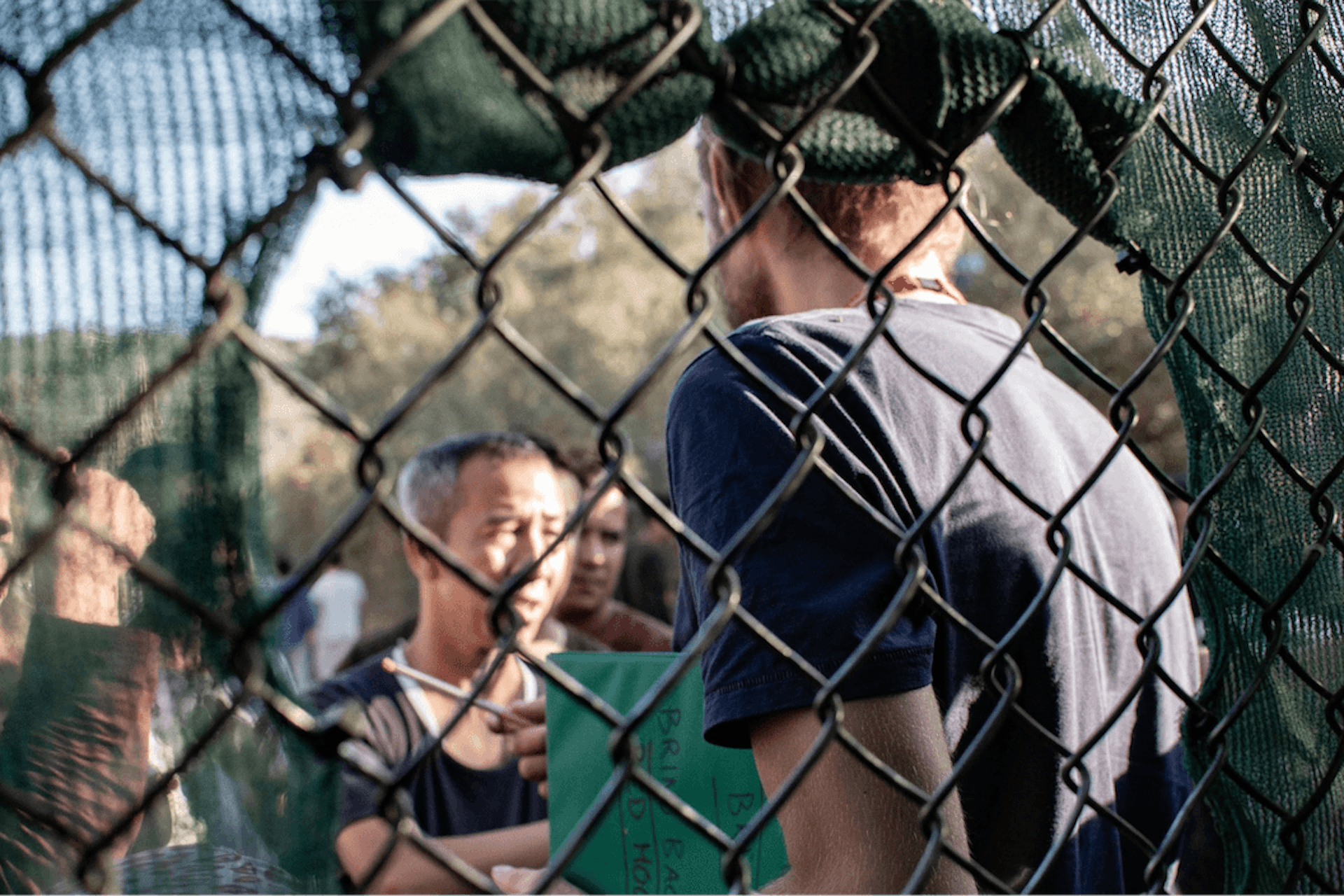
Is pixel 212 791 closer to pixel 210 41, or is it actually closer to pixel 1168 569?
pixel 210 41

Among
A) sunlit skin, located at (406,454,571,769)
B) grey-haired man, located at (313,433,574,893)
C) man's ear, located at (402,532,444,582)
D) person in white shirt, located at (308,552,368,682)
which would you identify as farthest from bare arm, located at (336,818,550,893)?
person in white shirt, located at (308,552,368,682)

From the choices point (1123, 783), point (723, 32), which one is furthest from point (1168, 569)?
point (723, 32)

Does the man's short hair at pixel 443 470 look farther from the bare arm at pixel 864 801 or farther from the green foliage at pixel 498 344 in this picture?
the green foliage at pixel 498 344

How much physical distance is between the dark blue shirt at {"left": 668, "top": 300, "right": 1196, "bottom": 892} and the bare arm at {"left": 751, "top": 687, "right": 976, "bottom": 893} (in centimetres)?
3

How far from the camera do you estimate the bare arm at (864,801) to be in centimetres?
111

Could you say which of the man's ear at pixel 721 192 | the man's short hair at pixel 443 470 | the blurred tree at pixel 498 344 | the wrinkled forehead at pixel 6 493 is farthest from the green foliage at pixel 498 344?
the wrinkled forehead at pixel 6 493

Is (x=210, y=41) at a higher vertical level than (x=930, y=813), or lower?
higher

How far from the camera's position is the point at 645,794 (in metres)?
1.45

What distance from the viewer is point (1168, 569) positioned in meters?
1.61

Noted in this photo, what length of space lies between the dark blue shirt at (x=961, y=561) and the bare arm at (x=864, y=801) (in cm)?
3

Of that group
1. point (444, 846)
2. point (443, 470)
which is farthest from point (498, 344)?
point (444, 846)

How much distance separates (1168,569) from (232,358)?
1.37 metres

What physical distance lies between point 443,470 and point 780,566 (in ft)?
7.49

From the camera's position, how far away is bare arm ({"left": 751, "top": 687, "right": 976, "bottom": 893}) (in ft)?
3.65
